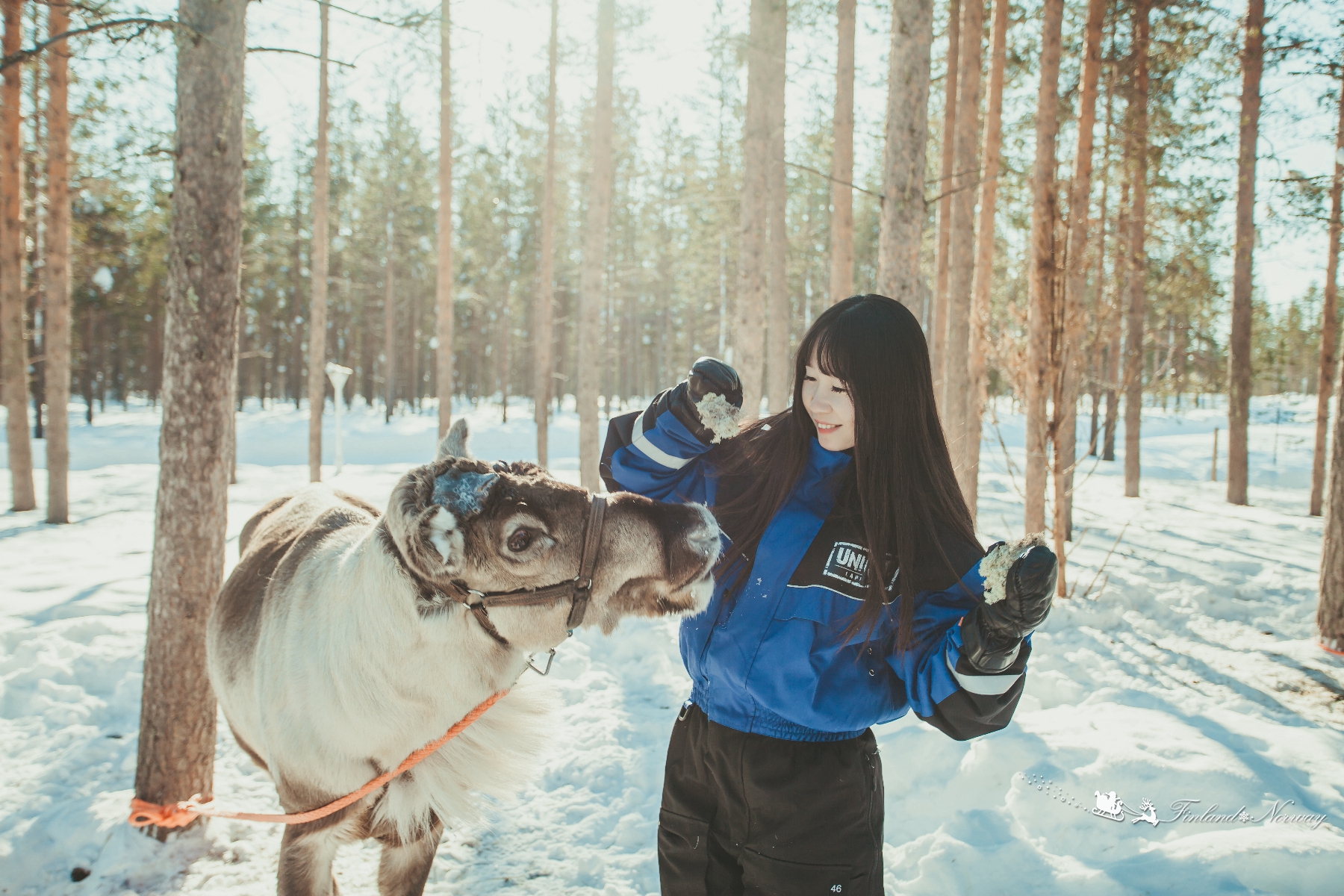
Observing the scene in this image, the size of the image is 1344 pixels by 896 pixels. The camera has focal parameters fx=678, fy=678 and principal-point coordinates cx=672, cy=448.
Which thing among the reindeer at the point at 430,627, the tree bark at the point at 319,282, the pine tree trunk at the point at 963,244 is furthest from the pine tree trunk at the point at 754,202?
the tree bark at the point at 319,282

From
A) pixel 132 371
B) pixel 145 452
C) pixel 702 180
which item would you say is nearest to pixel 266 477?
pixel 145 452

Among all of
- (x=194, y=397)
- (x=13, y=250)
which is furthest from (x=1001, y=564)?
(x=13, y=250)

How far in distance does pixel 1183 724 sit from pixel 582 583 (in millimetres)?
4595

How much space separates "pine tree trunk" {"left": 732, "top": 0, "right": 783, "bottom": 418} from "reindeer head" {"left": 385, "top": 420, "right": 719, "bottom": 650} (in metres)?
6.32

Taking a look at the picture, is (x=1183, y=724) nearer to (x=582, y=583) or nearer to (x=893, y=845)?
(x=893, y=845)

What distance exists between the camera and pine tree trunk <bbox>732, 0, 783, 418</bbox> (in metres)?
8.09

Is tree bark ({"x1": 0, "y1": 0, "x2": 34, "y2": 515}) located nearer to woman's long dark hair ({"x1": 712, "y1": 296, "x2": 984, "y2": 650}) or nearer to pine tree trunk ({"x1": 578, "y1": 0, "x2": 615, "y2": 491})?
pine tree trunk ({"x1": 578, "y1": 0, "x2": 615, "y2": 491})

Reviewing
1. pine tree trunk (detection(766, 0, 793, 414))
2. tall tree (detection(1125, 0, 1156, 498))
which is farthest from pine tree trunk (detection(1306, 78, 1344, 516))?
pine tree trunk (detection(766, 0, 793, 414))

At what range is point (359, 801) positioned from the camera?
2303 millimetres

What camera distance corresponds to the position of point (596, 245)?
11.6 metres

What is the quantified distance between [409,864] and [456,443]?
5.84ft

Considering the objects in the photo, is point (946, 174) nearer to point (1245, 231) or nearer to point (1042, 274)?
point (1042, 274)

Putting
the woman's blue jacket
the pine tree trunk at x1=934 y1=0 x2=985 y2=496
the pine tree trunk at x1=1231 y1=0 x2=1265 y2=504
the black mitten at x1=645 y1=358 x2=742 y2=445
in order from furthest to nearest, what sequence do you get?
the pine tree trunk at x1=1231 y1=0 x2=1265 y2=504 → the pine tree trunk at x1=934 y1=0 x2=985 y2=496 → the black mitten at x1=645 y1=358 x2=742 y2=445 → the woman's blue jacket

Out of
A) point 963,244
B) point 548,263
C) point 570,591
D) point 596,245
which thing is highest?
point 548,263
